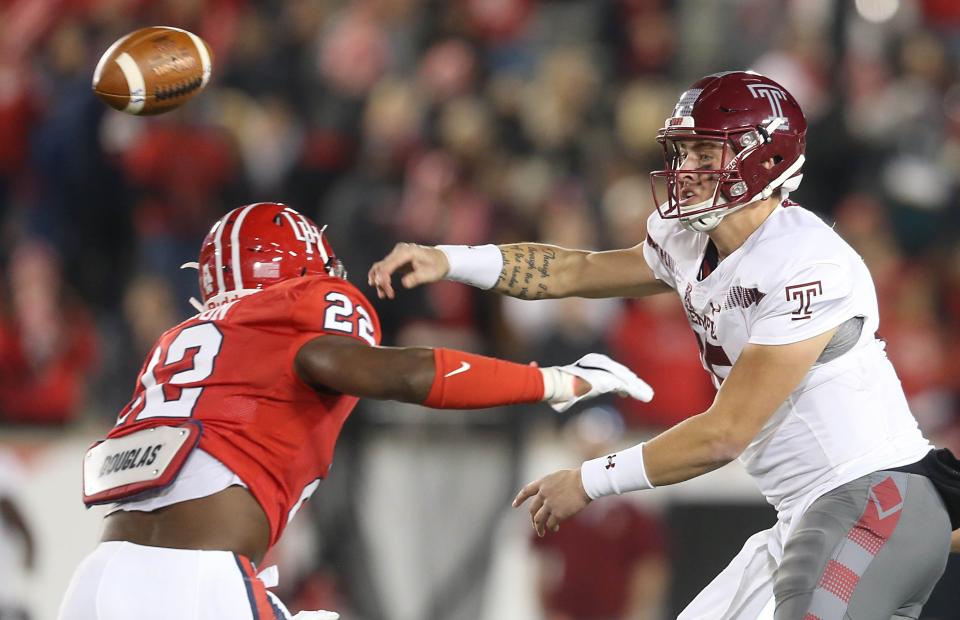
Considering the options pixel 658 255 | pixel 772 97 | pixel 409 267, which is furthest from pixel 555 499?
pixel 772 97

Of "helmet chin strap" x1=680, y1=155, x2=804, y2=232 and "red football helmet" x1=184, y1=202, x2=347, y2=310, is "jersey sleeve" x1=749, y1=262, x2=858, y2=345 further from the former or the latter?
"red football helmet" x1=184, y1=202, x2=347, y2=310

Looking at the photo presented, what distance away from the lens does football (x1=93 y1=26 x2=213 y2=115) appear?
15.4ft

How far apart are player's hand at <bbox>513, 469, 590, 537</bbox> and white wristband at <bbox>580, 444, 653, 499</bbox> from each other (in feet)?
0.08

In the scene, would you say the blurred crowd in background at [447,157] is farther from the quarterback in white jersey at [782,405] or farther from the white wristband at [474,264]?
the quarterback in white jersey at [782,405]

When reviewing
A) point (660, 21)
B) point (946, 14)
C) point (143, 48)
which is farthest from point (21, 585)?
point (946, 14)

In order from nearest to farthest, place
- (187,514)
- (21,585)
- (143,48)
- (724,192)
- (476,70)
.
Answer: (187,514) → (724,192) → (143,48) → (21,585) → (476,70)

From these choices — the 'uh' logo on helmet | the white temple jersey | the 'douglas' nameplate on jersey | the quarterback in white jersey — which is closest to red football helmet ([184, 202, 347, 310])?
the 'uh' logo on helmet

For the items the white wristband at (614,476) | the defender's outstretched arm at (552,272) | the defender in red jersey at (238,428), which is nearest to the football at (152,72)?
the defender's outstretched arm at (552,272)

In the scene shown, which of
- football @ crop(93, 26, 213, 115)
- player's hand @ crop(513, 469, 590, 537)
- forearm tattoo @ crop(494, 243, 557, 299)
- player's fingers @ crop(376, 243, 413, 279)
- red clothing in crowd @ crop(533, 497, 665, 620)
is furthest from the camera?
red clothing in crowd @ crop(533, 497, 665, 620)

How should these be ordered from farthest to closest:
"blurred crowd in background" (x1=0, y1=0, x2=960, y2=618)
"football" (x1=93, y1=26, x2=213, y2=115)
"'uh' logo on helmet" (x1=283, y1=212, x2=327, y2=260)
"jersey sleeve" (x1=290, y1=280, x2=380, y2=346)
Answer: "blurred crowd in background" (x1=0, y1=0, x2=960, y2=618) → "football" (x1=93, y1=26, x2=213, y2=115) → "'uh' logo on helmet" (x1=283, y1=212, x2=327, y2=260) → "jersey sleeve" (x1=290, y1=280, x2=380, y2=346)

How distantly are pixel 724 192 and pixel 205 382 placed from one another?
157 cm

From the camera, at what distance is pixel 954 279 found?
7.75 metres

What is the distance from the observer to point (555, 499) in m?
3.65

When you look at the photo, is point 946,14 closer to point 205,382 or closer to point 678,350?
point 678,350
